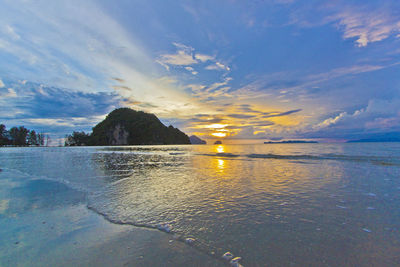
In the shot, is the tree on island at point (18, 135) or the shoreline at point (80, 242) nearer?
the shoreline at point (80, 242)

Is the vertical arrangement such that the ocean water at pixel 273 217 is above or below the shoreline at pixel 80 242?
below

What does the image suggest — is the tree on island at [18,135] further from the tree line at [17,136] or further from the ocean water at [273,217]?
the ocean water at [273,217]

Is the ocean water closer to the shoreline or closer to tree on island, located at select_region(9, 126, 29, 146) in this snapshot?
the shoreline

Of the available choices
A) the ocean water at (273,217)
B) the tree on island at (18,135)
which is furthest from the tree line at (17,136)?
the ocean water at (273,217)

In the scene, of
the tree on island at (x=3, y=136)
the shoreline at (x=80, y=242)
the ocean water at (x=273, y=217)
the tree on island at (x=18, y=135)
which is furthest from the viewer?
the tree on island at (x=18, y=135)

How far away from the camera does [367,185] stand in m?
11.6

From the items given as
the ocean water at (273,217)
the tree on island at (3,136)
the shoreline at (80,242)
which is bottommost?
the ocean water at (273,217)

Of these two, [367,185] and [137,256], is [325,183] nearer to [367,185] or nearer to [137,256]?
[367,185]

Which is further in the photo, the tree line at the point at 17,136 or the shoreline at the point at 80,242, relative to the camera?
the tree line at the point at 17,136

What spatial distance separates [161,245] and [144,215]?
231cm

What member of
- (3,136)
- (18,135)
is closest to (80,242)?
(3,136)

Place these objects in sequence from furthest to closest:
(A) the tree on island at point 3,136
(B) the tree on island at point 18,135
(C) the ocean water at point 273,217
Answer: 1. (B) the tree on island at point 18,135
2. (A) the tree on island at point 3,136
3. (C) the ocean water at point 273,217

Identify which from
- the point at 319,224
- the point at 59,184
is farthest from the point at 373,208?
the point at 59,184

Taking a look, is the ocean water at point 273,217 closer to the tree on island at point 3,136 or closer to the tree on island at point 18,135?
the tree on island at point 3,136
